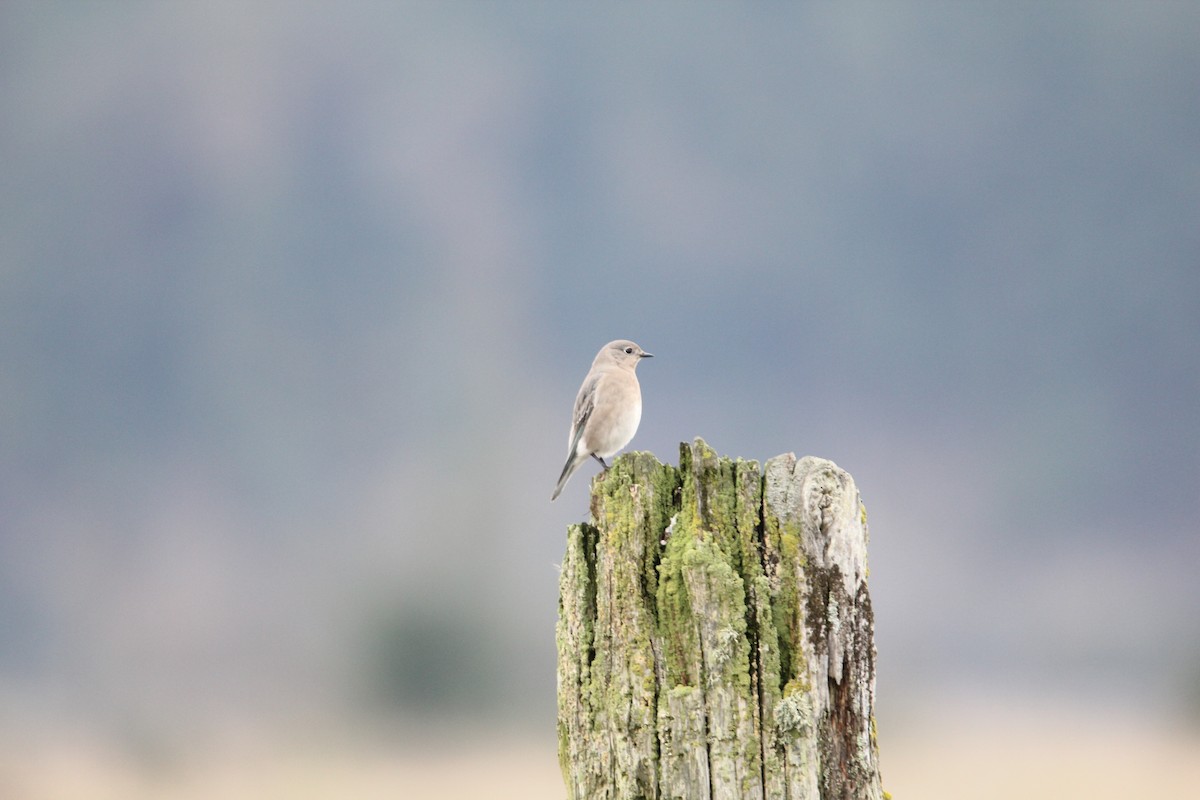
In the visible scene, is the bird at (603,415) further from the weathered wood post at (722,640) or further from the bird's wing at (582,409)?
the weathered wood post at (722,640)

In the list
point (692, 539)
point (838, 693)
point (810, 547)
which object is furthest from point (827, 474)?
point (838, 693)

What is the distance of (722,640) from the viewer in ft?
13.6

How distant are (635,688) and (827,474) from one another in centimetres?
126

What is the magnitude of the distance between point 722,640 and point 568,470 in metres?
3.55

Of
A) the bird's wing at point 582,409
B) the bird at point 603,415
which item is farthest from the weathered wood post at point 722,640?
the bird's wing at point 582,409

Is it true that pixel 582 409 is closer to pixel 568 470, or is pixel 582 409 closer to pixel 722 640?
pixel 568 470

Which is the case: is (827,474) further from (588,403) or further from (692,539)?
(588,403)

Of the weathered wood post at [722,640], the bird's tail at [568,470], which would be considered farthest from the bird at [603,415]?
the weathered wood post at [722,640]

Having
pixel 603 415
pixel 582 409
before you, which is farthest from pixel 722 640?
pixel 582 409

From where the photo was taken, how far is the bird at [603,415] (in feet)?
23.7

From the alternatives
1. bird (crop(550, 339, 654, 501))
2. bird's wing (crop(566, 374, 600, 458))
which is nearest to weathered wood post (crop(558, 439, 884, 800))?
bird (crop(550, 339, 654, 501))

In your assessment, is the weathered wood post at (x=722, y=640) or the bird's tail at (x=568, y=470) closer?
the weathered wood post at (x=722, y=640)

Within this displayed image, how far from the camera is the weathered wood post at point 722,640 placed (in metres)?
4.07

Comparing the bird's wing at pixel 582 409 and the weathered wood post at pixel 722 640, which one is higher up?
the bird's wing at pixel 582 409
